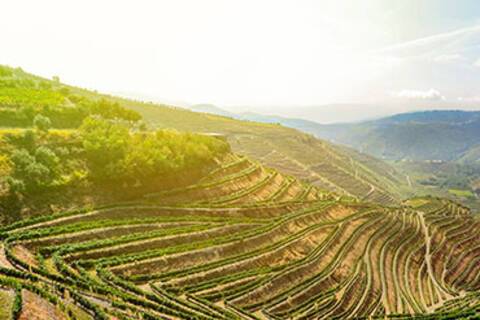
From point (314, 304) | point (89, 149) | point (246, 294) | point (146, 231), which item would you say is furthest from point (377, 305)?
point (89, 149)

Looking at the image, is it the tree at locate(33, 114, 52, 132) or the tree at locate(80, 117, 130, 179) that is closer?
the tree at locate(80, 117, 130, 179)

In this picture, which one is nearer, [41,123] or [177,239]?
[177,239]

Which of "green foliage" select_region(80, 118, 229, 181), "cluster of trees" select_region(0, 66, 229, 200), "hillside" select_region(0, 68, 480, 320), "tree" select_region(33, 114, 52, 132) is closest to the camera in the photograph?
"hillside" select_region(0, 68, 480, 320)

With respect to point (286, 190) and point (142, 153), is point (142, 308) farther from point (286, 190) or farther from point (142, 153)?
point (286, 190)

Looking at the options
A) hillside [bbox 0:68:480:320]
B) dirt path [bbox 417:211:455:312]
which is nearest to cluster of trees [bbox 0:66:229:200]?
hillside [bbox 0:68:480:320]

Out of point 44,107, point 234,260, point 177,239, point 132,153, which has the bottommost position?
point 234,260

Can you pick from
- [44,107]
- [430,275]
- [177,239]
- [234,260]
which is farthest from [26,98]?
[430,275]

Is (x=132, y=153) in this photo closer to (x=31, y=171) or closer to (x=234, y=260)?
(x=31, y=171)

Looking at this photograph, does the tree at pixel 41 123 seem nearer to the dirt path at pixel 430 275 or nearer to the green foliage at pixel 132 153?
the green foliage at pixel 132 153

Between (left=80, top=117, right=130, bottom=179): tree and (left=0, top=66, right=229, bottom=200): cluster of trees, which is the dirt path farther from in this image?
(left=80, top=117, right=130, bottom=179): tree

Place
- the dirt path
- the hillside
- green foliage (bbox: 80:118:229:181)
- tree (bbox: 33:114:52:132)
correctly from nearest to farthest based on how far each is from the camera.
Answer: the hillside → green foliage (bbox: 80:118:229:181) → tree (bbox: 33:114:52:132) → the dirt path
